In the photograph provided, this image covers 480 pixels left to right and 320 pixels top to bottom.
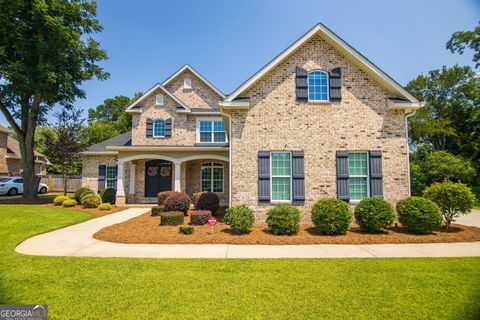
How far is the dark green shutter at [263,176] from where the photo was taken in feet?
31.9

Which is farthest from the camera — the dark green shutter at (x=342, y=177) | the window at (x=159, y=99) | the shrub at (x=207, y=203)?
the window at (x=159, y=99)

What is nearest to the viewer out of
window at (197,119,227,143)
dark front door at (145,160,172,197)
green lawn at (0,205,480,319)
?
green lawn at (0,205,480,319)

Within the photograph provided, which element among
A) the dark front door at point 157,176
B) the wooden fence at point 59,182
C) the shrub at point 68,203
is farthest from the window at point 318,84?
the wooden fence at point 59,182

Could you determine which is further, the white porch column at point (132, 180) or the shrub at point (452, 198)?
the white porch column at point (132, 180)

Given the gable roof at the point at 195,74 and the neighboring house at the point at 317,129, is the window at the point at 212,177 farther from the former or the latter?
the neighboring house at the point at 317,129

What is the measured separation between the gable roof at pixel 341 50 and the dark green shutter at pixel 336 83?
83 cm

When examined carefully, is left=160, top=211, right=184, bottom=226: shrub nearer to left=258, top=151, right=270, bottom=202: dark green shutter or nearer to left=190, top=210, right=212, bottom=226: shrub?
left=190, top=210, right=212, bottom=226: shrub

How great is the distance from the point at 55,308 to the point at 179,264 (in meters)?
2.34

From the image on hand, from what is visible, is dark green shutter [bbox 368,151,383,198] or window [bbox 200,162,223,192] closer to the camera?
dark green shutter [bbox 368,151,383,198]

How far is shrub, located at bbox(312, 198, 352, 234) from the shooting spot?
27.1 feet

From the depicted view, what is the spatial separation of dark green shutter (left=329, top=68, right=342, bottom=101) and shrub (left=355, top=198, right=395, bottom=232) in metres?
4.46

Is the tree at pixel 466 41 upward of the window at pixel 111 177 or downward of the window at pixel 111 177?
upward

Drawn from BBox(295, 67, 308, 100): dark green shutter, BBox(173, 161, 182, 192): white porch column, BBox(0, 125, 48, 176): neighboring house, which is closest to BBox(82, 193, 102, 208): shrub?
BBox(173, 161, 182, 192): white porch column

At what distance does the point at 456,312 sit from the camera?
3.56 meters
